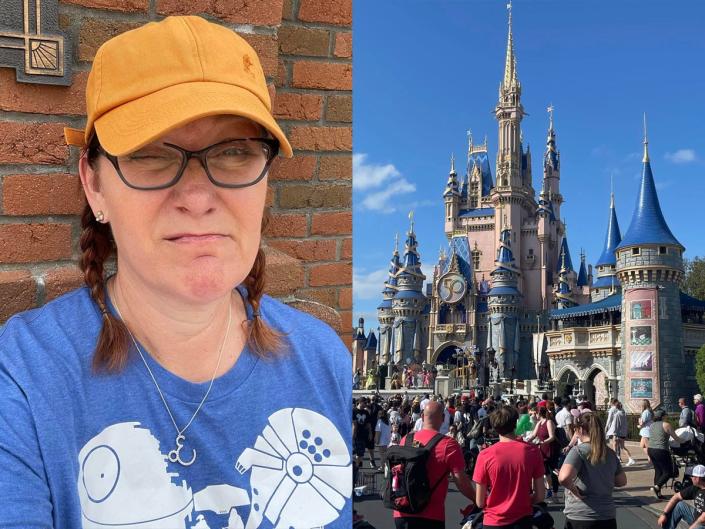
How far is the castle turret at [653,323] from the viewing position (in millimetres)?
32031

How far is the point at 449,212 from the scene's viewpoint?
70.4m

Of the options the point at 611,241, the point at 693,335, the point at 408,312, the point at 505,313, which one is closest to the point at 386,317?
the point at 408,312

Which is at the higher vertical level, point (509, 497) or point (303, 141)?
point (303, 141)

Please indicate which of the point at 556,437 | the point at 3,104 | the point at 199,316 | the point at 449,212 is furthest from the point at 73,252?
the point at 449,212

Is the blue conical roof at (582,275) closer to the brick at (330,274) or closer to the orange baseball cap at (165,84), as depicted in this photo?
the brick at (330,274)

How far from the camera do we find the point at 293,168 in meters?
2.61

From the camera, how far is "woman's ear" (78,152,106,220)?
5.01 ft

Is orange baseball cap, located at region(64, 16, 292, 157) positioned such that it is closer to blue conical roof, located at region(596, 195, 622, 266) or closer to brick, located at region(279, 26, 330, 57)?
brick, located at region(279, 26, 330, 57)

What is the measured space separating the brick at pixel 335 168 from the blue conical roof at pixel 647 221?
33.3 meters

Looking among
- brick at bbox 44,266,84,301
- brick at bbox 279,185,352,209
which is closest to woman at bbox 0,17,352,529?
brick at bbox 44,266,84,301

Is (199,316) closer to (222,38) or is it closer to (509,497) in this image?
(222,38)

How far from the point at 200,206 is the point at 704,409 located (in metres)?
17.1

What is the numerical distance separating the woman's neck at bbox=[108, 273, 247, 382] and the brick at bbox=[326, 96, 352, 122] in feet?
4.24

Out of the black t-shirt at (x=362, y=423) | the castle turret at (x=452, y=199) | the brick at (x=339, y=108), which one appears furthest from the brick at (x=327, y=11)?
the castle turret at (x=452, y=199)
